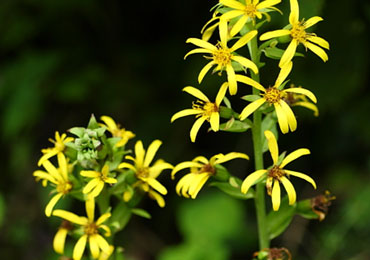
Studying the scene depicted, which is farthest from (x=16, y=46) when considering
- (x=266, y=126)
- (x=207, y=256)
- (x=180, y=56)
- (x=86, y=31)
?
(x=266, y=126)

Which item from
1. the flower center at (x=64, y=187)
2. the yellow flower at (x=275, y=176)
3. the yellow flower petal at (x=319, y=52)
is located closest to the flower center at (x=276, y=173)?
the yellow flower at (x=275, y=176)

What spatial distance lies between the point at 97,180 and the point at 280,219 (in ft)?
3.39

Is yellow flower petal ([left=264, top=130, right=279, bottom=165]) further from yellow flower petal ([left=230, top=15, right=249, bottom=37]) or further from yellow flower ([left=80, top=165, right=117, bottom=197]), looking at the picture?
yellow flower ([left=80, top=165, right=117, bottom=197])

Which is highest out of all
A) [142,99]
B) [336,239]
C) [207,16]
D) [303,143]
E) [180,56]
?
[207,16]

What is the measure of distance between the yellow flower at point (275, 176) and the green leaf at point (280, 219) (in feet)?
1.05

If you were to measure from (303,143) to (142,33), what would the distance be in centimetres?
195

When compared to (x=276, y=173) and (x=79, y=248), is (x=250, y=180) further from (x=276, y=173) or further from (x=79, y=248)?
(x=79, y=248)

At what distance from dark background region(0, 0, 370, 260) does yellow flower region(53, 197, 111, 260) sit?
1.82 m

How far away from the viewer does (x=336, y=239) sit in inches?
184

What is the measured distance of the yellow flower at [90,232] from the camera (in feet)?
9.84

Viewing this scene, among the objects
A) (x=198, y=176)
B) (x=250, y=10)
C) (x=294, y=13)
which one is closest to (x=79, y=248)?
(x=198, y=176)

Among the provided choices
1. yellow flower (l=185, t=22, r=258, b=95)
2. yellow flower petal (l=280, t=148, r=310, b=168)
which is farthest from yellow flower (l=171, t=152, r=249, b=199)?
yellow flower (l=185, t=22, r=258, b=95)

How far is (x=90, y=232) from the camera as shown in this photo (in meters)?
3.11

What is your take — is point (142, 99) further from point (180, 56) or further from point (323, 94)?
point (323, 94)
